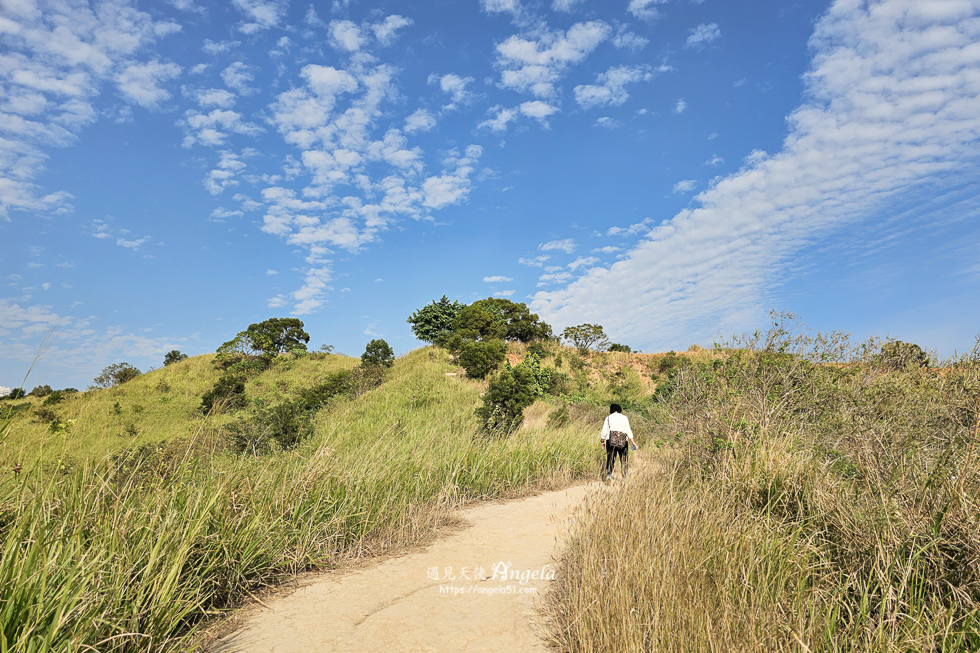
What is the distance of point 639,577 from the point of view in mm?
3080

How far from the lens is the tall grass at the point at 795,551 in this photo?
2.75 m

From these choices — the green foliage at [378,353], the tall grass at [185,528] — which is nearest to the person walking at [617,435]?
the tall grass at [185,528]

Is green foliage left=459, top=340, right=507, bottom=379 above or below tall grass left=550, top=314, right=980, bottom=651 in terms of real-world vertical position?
above

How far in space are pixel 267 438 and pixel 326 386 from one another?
36.2 ft

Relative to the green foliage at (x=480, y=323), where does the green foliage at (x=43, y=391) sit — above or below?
below

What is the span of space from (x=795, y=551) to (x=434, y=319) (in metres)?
39.7

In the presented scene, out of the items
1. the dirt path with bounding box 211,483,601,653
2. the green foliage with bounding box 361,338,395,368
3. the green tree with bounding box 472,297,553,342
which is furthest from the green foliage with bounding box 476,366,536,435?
the green tree with bounding box 472,297,553,342

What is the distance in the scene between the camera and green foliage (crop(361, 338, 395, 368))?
27219mm

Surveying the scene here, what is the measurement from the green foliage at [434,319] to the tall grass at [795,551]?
120 ft

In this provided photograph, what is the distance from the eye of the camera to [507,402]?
12219mm

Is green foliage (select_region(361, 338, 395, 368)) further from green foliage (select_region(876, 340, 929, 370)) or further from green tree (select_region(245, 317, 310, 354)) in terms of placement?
green foliage (select_region(876, 340, 929, 370))

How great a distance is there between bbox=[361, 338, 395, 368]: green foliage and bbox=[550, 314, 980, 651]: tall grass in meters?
22.9

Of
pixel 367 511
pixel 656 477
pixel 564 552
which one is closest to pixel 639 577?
pixel 564 552

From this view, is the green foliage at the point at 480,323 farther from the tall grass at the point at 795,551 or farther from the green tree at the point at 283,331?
the tall grass at the point at 795,551
